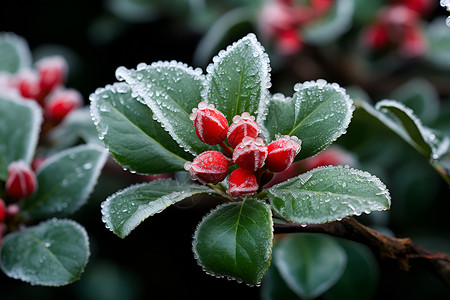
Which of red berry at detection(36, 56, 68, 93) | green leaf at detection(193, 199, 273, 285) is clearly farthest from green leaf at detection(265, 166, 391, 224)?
red berry at detection(36, 56, 68, 93)

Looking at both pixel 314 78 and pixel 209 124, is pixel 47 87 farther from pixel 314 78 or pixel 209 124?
pixel 314 78

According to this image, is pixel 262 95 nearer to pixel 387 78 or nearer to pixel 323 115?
pixel 323 115

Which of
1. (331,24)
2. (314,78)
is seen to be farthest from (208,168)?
(314,78)

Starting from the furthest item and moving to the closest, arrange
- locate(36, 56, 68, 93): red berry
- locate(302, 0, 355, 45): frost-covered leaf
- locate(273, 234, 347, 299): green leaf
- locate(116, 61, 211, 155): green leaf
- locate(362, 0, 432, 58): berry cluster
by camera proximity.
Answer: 1. locate(362, 0, 432, 58): berry cluster
2. locate(302, 0, 355, 45): frost-covered leaf
3. locate(36, 56, 68, 93): red berry
4. locate(273, 234, 347, 299): green leaf
5. locate(116, 61, 211, 155): green leaf

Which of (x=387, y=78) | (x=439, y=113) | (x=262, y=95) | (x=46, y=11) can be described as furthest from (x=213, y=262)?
(x=46, y=11)

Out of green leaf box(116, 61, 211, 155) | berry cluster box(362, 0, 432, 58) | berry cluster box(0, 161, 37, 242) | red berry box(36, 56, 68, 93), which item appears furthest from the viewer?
berry cluster box(362, 0, 432, 58)

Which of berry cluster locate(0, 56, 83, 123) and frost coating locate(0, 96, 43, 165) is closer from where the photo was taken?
frost coating locate(0, 96, 43, 165)

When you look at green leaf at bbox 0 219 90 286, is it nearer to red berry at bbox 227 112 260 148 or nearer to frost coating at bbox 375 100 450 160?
red berry at bbox 227 112 260 148

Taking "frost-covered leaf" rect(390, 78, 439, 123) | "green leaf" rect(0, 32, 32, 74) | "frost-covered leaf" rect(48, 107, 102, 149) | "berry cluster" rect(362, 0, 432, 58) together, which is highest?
"berry cluster" rect(362, 0, 432, 58)
